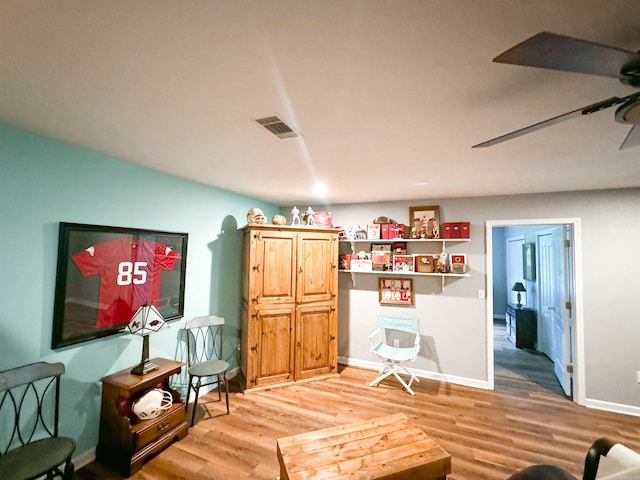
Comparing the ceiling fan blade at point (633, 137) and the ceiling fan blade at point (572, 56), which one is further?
the ceiling fan blade at point (633, 137)

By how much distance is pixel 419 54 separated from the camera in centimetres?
113

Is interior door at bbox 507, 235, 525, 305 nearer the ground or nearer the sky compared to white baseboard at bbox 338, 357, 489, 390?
nearer the sky

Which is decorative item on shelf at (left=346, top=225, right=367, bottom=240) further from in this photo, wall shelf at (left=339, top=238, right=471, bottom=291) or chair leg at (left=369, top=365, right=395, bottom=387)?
chair leg at (left=369, top=365, right=395, bottom=387)

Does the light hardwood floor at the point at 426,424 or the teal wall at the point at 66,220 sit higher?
the teal wall at the point at 66,220

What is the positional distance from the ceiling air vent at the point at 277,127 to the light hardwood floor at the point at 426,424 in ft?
8.33

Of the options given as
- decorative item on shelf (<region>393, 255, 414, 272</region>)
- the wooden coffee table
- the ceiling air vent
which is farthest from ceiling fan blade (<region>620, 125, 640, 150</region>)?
decorative item on shelf (<region>393, 255, 414, 272</region>)

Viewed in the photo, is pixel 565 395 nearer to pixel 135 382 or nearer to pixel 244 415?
pixel 244 415

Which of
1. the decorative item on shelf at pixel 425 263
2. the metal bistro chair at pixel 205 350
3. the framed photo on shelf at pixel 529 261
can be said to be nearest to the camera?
the metal bistro chair at pixel 205 350

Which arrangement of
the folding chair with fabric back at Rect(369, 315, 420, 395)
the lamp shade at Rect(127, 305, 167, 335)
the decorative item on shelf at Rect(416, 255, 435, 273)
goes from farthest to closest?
the decorative item on shelf at Rect(416, 255, 435, 273) < the folding chair with fabric back at Rect(369, 315, 420, 395) < the lamp shade at Rect(127, 305, 167, 335)

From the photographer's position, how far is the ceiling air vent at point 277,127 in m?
1.72

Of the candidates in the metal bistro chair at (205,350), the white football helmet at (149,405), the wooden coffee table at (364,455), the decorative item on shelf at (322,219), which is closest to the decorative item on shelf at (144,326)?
the white football helmet at (149,405)

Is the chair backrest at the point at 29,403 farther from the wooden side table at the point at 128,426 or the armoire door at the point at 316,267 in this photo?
the armoire door at the point at 316,267

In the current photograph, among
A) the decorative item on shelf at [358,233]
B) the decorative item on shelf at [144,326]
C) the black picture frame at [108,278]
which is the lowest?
the decorative item on shelf at [144,326]

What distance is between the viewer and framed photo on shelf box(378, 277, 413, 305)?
13.4 ft
